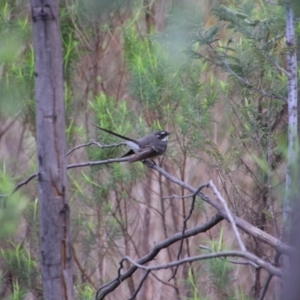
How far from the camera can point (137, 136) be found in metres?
4.61

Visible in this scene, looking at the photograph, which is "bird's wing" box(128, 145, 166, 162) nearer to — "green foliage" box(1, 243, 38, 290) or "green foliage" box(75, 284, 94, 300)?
"green foliage" box(75, 284, 94, 300)

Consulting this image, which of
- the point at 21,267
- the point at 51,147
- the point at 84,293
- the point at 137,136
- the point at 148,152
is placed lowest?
the point at 51,147

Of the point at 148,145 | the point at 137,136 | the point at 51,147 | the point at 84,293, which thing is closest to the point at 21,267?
the point at 84,293

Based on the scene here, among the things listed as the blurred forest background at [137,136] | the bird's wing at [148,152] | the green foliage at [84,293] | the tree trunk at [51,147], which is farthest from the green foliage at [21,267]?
the tree trunk at [51,147]

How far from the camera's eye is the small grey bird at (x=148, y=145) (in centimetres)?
373

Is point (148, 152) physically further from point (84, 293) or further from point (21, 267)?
point (21, 267)

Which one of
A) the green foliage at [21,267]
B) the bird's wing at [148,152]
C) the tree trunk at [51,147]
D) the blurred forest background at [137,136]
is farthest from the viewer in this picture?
the green foliage at [21,267]

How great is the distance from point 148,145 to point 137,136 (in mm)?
685

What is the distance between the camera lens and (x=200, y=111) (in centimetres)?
397

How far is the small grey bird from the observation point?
373 centimetres

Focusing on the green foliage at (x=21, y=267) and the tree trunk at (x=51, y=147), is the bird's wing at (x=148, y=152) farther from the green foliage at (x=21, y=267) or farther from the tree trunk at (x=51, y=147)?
the tree trunk at (x=51, y=147)

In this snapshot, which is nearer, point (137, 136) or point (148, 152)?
point (148, 152)

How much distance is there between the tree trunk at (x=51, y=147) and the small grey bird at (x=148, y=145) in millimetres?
1825

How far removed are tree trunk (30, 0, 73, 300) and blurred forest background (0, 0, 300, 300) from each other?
1.96 metres
